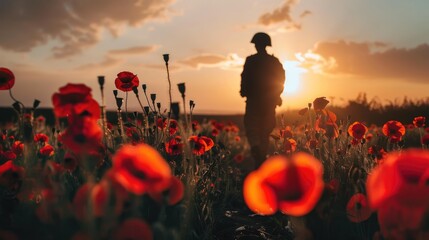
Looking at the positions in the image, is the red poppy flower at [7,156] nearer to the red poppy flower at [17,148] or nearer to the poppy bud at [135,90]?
the red poppy flower at [17,148]

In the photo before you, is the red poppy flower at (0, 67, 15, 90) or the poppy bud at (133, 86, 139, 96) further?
the poppy bud at (133, 86, 139, 96)

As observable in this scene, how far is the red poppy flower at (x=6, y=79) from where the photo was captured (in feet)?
9.59

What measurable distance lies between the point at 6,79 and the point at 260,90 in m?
4.91

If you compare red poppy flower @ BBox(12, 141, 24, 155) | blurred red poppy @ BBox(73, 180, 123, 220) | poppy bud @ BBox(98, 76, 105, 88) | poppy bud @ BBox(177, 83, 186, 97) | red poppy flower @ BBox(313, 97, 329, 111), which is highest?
poppy bud @ BBox(98, 76, 105, 88)

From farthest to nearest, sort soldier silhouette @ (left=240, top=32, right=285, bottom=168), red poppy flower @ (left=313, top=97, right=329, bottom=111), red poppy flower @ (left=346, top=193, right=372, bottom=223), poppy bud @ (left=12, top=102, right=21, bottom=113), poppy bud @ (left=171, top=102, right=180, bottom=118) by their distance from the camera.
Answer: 1. soldier silhouette @ (left=240, top=32, right=285, bottom=168)
2. red poppy flower @ (left=313, top=97, right=329, bottom=111)
3. poppy bud @ (left=171, top=102, right=180, bottom=118)
4. poppy bud @ (left=12, top=102, right=21, bottom=113)
5. red poppy flower @ (left=346, top=193, right=372, bottom=223)

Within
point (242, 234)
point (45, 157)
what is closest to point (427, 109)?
point (242, 234)

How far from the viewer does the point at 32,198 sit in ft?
8.75

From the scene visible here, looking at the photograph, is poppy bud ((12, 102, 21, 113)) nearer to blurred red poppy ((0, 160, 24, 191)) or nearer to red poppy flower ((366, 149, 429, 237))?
blurred red poppy ((0, 160, 24, 191))

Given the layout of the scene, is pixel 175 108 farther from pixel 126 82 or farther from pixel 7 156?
pixel 7 156

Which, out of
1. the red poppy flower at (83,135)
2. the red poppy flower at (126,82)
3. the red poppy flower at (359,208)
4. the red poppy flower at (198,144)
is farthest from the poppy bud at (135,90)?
the red poppy flower at (359,208)

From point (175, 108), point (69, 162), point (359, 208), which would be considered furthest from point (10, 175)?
point (175, 108)

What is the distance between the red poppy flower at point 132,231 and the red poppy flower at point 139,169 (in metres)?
0.22

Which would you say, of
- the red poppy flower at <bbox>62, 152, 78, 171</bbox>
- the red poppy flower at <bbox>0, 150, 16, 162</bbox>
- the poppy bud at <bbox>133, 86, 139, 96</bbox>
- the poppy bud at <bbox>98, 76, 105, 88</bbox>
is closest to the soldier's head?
the poppy bud at <bbox>133, 86, 139, 96</bbox>

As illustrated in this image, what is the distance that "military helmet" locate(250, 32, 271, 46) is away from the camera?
7.36 m
